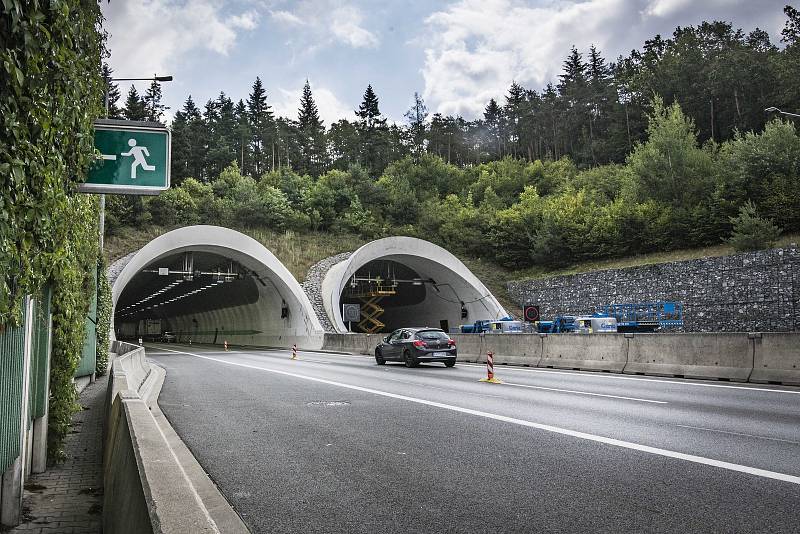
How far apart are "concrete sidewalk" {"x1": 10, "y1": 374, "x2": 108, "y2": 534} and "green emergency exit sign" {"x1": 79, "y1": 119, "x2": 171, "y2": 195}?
3.07 m

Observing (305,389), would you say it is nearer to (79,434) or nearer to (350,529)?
(79,434)

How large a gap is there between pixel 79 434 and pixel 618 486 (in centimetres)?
832

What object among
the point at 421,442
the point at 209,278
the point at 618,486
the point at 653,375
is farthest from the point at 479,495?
the point at 209,278

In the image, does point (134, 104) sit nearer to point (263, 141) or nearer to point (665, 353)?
point (263, 141)

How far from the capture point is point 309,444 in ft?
26.9

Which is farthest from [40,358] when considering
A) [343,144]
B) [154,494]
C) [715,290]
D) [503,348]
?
[343,144]

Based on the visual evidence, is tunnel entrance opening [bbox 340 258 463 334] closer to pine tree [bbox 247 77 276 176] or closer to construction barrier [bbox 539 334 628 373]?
construction barrier [bbox 539 334 628 373]

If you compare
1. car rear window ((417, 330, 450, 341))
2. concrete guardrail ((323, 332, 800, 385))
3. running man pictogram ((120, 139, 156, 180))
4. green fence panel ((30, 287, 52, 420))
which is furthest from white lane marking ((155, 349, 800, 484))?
car rear window ((417, 330, 450, 341))

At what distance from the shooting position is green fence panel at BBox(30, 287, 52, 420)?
663cm

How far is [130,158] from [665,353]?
15.6m

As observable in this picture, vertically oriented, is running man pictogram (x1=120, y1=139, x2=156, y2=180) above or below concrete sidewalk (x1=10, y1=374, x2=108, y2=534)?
above

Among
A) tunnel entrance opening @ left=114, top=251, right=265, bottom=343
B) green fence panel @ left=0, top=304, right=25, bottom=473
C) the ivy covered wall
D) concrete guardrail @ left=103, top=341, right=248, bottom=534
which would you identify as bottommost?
concrete guardrail @ left=103, top=341, right=248, bottom=534

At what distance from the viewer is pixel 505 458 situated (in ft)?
23.2

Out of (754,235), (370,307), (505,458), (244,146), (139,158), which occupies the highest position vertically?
(244,146)
